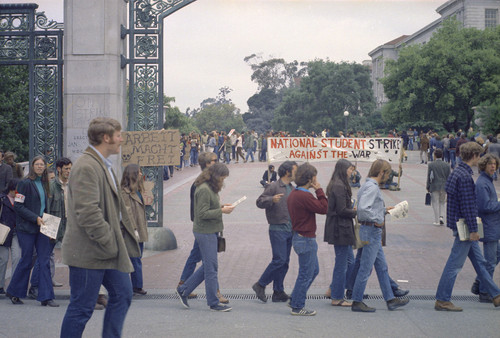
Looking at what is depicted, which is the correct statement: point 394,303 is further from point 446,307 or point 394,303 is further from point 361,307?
point 446,307

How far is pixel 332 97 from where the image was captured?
74.1m

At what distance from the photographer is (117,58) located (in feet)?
34.2

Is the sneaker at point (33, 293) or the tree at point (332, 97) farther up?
the tree at point (332, 97)

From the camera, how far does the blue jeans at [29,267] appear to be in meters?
7.17

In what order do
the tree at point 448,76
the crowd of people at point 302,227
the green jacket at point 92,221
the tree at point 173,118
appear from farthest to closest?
the tree at point 173,118 → the tree at point 448,76 → the crowd of people at point 302,227 → the green jacket at point 92,221

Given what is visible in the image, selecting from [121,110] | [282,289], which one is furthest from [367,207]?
[121,110]

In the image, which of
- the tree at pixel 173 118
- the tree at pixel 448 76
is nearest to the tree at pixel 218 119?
the tree at pixel 173 118

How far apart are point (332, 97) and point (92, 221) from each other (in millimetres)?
70990

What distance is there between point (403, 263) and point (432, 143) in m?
26.2

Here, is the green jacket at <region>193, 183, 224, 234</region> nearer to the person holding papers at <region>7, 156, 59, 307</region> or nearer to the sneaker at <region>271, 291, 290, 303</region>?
the sneaker at <region>271, 291, 290, 303</region>

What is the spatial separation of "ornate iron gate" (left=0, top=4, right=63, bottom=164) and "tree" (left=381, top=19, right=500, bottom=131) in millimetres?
40389

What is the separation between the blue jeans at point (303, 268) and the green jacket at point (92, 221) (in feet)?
8.56

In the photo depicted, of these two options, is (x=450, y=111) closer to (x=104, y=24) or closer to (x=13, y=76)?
(x=13, y=76)

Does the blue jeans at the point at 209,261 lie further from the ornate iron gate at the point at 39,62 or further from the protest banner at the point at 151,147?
the ornate iron gate at the point at 39,62
